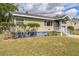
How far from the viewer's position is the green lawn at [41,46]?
6680 mm

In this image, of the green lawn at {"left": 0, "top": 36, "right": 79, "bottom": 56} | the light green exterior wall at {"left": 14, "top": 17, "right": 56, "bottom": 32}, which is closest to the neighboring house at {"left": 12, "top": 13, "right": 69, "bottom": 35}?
the light green exterior wall at {"left": 14, "top": 17, "right": 56, "bottom": 32}

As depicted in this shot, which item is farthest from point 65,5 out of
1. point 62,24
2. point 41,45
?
point 41,45

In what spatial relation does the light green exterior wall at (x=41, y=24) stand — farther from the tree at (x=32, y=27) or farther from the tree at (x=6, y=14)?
the tree at (x=6, y=14)

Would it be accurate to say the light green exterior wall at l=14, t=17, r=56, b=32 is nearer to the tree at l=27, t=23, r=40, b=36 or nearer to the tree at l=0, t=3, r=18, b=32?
the tree at l=27, t=23, r=40, b=36

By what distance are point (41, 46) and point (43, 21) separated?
0.41m

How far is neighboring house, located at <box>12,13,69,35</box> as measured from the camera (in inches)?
264

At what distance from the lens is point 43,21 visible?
6750mm

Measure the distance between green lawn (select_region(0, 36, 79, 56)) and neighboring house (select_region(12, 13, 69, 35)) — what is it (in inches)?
5.9

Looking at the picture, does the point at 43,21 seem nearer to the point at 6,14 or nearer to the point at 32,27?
the point at 32,27

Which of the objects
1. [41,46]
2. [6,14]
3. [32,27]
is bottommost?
[41,46]

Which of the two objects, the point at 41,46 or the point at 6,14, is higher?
the point at 6,14

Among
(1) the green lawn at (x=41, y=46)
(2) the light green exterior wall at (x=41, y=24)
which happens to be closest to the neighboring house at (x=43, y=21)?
(2) the light green exterior wall at (x=41, y=24)

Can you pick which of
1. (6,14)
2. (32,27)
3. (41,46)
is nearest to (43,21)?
(32,27)

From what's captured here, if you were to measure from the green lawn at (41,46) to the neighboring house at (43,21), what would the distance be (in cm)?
15
